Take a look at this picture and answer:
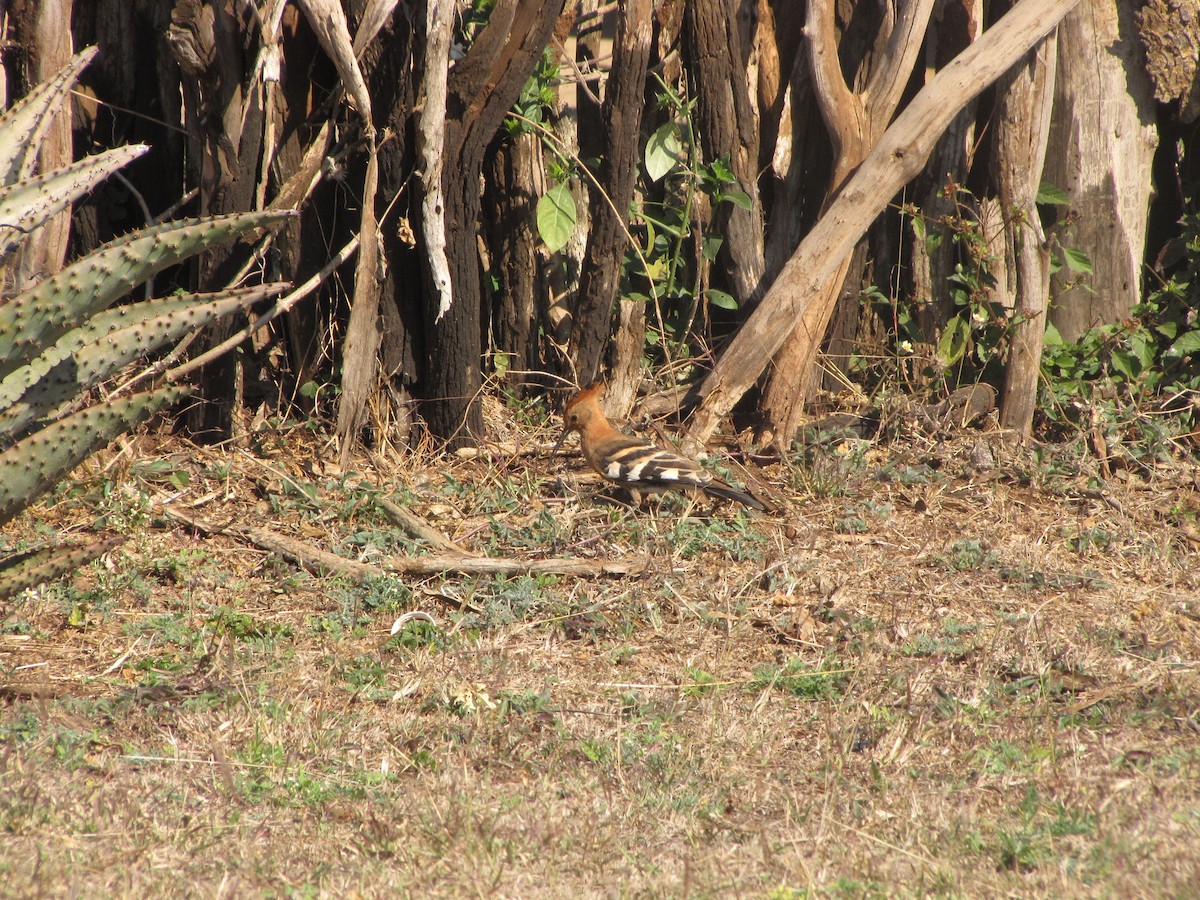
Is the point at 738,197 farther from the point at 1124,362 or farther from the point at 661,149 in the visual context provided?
the point at 1124,362

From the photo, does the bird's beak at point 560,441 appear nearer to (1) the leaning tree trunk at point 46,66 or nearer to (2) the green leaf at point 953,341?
(2) the green leaf at point 953,341

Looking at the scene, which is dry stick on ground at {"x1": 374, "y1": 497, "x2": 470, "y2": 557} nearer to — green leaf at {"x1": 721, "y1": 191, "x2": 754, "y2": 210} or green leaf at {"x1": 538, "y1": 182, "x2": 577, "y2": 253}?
green leaf at {"x1": 538, "y1": 182, "x2": 577, "y2": 253}

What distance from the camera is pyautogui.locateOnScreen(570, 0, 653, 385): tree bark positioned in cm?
600

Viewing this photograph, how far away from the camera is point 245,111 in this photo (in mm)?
5641

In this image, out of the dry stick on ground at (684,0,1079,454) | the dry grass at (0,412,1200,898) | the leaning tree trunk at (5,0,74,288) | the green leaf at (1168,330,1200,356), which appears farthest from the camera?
the green leaf at (1168,330,1200,356)

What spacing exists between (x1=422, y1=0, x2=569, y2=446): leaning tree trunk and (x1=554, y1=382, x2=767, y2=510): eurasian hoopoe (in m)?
0.57

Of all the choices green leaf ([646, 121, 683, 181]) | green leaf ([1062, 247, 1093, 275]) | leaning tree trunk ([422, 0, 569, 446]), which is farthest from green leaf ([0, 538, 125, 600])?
green leaf ([1062, 247, 1093, 275])

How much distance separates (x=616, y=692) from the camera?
4.30 m

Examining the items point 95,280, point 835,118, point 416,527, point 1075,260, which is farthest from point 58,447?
point 1075,260

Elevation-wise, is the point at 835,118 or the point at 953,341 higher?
the point at 835,118

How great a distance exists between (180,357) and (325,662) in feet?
7.82

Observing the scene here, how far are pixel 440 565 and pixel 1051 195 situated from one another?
3892mm

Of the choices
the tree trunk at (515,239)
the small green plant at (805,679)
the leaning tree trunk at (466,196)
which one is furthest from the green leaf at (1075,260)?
the small green plant at (805,679)

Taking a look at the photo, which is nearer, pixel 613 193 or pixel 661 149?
pixel 613 193
